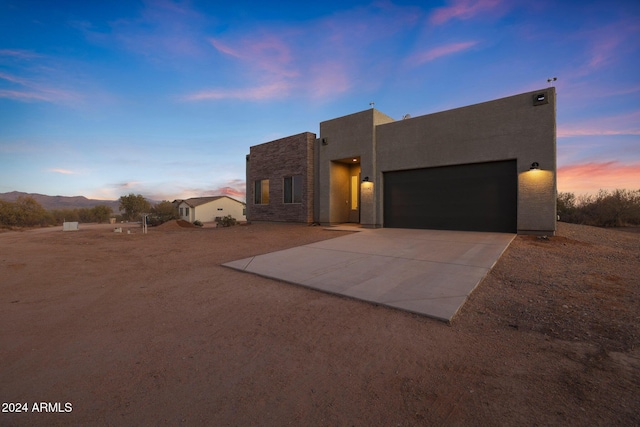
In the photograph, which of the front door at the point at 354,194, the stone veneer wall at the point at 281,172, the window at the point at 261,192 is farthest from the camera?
the window at the point at 261,192

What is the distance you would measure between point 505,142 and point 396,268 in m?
7.27

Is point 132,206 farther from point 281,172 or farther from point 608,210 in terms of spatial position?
point 608,210

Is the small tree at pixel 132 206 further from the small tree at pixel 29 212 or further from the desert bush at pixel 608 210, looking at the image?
the desert bush at pixel 608 210

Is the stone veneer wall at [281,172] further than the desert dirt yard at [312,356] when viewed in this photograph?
Yes

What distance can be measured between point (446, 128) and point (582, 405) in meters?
10.1

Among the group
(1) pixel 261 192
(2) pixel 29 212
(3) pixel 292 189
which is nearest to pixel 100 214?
(2) pixel 29 212

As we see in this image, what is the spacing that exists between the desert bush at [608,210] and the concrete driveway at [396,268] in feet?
49.1

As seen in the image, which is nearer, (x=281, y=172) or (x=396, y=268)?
(x=396, y=268)

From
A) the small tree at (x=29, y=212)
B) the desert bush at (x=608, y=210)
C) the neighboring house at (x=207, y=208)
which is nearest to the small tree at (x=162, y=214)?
the neighboring house at (x=207, y=208)

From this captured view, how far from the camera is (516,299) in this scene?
3645 mm

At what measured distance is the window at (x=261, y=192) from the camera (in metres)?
16.7

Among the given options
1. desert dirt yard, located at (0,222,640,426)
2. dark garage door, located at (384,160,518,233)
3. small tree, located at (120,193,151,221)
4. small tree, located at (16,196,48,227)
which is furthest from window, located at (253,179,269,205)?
small tree, located at (120,193,151,221)

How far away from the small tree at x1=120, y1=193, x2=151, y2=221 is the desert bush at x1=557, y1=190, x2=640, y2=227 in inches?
1659

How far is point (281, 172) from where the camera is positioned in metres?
15.7
